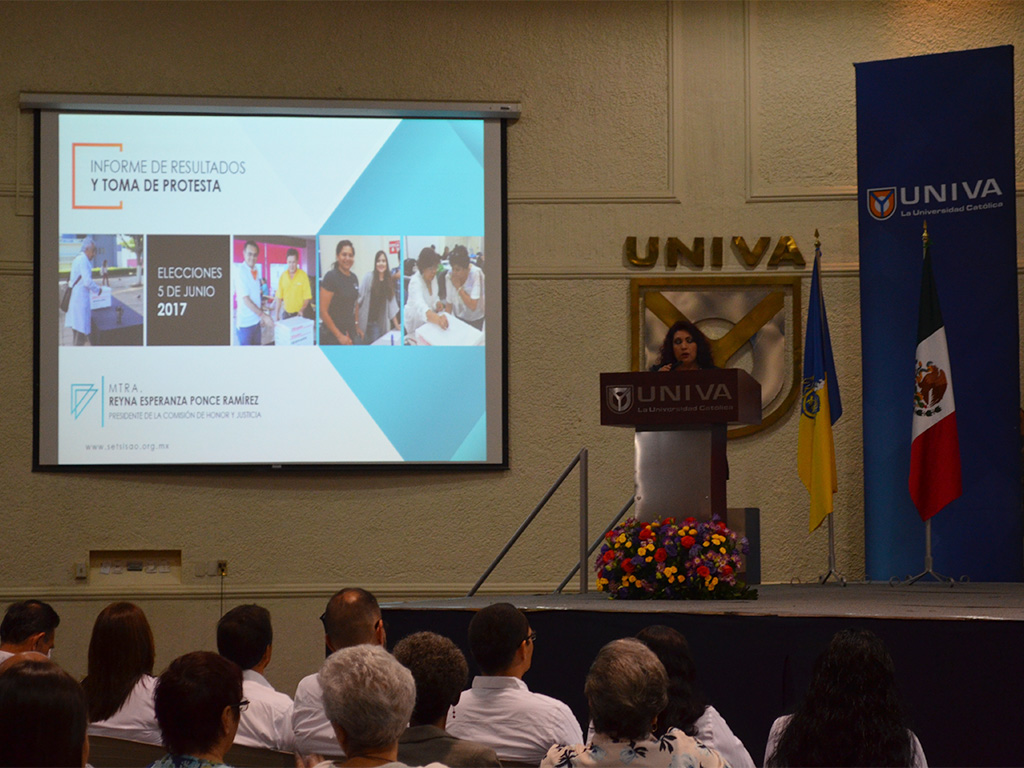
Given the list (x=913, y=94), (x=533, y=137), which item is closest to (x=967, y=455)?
(x=913, y=94)

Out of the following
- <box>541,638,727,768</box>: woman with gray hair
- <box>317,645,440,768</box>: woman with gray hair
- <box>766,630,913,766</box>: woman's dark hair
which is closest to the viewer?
<box>317,645,440,768</box>: woman with gray hair

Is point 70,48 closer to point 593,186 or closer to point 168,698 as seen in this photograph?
point 593,186

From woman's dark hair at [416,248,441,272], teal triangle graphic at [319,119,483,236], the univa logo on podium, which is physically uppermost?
teal triangle graphic at [319,119,483,236]

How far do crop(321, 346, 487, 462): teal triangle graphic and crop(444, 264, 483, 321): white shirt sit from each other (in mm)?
271

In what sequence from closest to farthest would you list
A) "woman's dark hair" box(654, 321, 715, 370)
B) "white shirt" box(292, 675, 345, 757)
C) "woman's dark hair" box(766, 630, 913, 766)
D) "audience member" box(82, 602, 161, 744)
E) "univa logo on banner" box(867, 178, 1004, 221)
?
"woman's dark hair" box(766, 630, 913, 766) < "white shirt" box(292, 675, 345, 757) < "audience member" box(82, 602, 161, 744) < "univa logo on banner" box(867, 178, 1004, 221) < "woman's dark hair" box(654, 321, 715, 370)

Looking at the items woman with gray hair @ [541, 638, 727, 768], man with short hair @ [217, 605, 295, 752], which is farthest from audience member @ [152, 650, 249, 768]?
man with short hair @ [217, 605, 295, 752]

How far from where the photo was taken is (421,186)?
7.82 metres

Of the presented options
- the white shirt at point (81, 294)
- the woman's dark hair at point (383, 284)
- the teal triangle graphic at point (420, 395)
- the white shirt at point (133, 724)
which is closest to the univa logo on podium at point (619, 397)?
the teal triangle graphic at point (420, 395)

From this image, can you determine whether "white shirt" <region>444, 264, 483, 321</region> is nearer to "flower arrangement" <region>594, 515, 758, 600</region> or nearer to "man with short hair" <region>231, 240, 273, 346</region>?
"man with short hair" <region>231, 240, 273, 346</region>

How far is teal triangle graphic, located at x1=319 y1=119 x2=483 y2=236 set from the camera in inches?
307

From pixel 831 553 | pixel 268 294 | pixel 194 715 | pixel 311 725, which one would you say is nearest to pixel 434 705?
pixel 194 715

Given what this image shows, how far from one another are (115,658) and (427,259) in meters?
4.89

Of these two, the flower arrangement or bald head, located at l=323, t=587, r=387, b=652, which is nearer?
bald head, located at l=323, t=587, r=387, b=652

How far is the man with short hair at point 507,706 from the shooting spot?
2.87m
